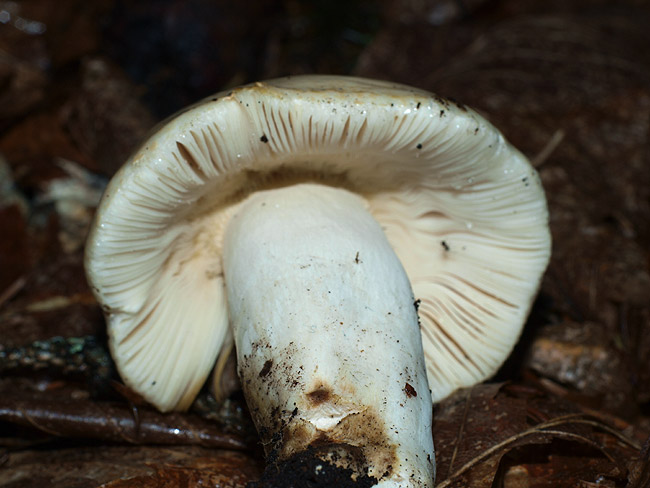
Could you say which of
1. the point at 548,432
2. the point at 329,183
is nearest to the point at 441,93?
the point at 329,183

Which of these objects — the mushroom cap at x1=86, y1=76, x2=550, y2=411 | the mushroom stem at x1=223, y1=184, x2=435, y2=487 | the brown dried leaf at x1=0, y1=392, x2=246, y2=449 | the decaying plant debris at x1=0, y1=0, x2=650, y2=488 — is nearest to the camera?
the mushroom stem at x1=223, y1=184, x2=435, y2=487

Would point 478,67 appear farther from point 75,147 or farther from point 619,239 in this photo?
point 75,147

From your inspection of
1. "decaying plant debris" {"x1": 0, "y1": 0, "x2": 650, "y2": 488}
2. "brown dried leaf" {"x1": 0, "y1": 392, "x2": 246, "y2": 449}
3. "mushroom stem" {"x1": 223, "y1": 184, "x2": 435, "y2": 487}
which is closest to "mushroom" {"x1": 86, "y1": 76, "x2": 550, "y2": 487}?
"mushroom stem" {"x1": 223, "y1": 184, "x2": 435, "y2": 487}

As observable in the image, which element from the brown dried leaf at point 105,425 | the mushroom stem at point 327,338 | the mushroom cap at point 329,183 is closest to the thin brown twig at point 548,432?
the mushroom stem at point 327,338

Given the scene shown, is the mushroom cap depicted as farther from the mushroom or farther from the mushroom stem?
the mushroom stem

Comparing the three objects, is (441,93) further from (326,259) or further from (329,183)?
(326,259)

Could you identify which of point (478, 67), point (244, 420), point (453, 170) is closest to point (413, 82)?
point (478, 67)
